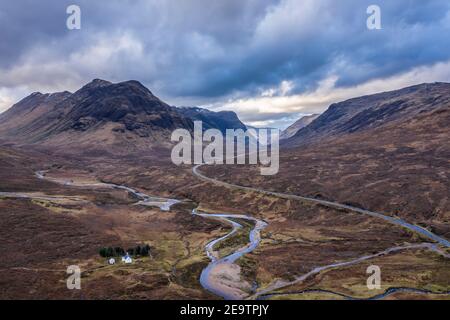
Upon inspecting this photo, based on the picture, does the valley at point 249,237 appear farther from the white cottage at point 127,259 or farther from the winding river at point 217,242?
the white cottage at point 127,259

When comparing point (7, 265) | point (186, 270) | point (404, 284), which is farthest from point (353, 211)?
point (7, 265)

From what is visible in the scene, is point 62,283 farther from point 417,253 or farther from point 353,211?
point 353,211

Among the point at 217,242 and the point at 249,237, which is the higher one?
the point at 249,237

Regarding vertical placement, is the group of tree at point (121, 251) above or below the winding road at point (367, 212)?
below

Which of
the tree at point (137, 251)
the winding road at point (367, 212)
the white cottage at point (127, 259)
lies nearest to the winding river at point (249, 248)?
the winding road at point (367, 212)

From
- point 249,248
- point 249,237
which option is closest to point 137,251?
point 249,248

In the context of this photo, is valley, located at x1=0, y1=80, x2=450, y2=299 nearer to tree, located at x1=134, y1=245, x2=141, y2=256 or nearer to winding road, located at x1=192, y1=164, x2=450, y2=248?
winding road, located at x1=192, y1=164, x2=450, y2=248

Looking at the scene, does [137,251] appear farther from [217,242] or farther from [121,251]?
[217,242]

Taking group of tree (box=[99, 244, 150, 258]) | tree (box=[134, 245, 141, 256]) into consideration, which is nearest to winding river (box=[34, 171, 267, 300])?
group of tree (box=[99, 244, 150, 258])
